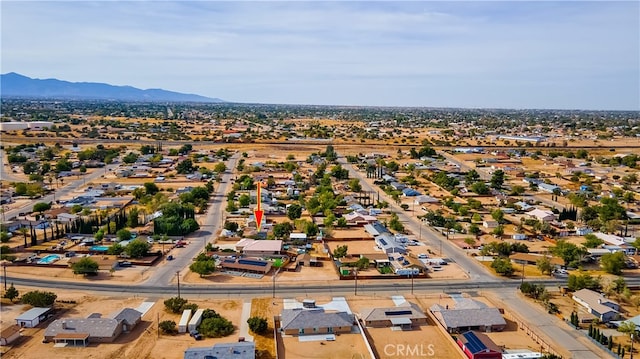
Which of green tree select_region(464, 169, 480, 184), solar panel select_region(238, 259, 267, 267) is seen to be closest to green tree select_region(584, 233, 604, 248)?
green tree select_region(464, 169, 480, 184)

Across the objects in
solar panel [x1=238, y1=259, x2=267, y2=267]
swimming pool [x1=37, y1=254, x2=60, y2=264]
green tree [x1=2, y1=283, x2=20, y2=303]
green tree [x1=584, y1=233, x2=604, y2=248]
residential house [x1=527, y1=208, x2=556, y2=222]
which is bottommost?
swimming pool [x1=37, y1=254, x2=60, y2=264]

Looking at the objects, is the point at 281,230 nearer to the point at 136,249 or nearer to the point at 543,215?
the point at 136,249

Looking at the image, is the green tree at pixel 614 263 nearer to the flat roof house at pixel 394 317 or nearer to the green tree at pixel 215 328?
the flat roof house at pixel 394 317

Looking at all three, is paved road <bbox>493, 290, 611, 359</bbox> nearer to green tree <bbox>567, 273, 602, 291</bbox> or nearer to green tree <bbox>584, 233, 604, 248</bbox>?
green tree <bbox>567, 273, 602, 291</bbox>

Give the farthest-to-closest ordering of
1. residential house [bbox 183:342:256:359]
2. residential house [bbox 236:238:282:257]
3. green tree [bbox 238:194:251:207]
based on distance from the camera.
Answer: green tree [bbox 238:194:251:207]
residential house [bbox 236:238:282:257]
residential house [bbox 183:342:256:359]

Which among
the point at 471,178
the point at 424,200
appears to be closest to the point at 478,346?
the point at 424,200

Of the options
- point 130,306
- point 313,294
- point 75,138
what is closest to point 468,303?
point 313,294

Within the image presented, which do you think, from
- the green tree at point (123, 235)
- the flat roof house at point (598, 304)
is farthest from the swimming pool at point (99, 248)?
the flat roof house at point (598, 304)
